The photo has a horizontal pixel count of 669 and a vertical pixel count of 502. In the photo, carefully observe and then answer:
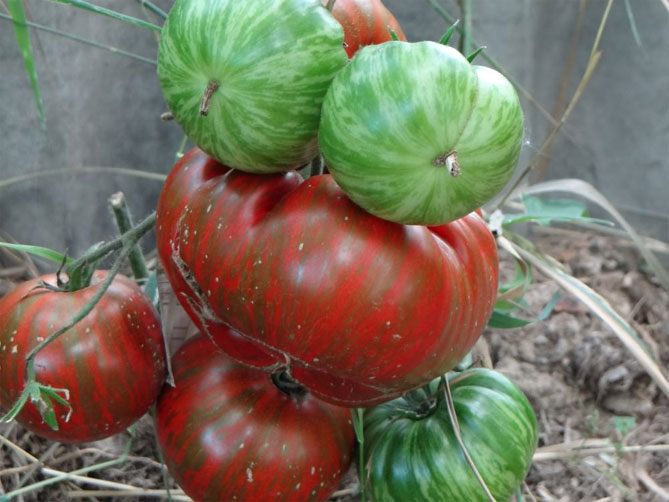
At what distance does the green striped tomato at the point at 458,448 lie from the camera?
812 mm

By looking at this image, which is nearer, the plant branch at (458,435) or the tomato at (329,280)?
the tomato at (329,280)

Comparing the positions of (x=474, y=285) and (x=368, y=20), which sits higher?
(x=368, y=20)

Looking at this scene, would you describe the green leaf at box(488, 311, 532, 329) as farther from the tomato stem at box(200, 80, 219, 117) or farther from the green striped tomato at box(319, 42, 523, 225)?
the tomato stem at box(200, 80, 219, 117)

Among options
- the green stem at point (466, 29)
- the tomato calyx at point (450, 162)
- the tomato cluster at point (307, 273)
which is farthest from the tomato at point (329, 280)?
the green stem at point (466, 29)

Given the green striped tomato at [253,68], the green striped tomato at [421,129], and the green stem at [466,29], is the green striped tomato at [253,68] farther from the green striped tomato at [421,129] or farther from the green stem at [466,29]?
the green stem at [466,29]

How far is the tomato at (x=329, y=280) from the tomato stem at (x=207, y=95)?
112mm

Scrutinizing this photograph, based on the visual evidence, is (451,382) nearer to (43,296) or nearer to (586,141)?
(43,296)

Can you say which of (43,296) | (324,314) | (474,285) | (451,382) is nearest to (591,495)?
(451,382)

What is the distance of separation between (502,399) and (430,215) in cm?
35

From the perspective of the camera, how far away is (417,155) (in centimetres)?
54

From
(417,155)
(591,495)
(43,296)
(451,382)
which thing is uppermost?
(417,155)

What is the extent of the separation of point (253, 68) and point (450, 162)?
0.16 metres

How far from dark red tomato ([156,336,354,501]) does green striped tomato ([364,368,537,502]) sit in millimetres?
51

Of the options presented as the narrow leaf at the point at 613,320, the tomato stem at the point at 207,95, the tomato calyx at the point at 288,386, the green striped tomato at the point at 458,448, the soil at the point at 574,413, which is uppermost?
the tomato stem at the point at 207,95
